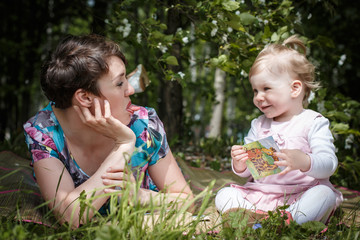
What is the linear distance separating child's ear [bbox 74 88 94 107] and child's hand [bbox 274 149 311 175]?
3.09 ft

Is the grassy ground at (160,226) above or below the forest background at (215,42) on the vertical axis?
below

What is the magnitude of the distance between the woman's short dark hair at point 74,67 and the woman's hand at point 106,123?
82 millimetres

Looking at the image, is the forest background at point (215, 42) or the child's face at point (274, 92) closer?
the child's face at point (274, 92)

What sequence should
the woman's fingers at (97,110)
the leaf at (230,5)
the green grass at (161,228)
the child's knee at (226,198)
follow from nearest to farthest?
the green grass at (161,228) < the woman's fingers at (97,110) < the child's knee at (226,198) < the leaf at (230,5)

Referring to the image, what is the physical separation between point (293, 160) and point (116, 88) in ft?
3.05

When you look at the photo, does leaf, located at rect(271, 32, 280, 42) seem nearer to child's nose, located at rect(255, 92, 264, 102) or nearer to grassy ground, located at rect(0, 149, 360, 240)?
child's nose, located at rect(255, 92, 264, 102)

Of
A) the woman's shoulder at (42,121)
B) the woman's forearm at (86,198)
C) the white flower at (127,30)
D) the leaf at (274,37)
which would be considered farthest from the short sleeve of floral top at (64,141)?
the leaf at (274,37)

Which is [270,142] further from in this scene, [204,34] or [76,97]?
[204,34]

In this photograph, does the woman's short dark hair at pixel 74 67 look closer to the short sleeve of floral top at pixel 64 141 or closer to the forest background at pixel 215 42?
the short sleeve of floral top at pixel 64 141

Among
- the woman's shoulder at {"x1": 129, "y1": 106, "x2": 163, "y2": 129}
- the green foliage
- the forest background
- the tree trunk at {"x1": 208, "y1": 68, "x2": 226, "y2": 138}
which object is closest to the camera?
the woman's shoulder at {"x1": 129, "y1": 106, "x2": 163, "y2": 129}

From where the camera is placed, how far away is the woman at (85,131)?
6.25 ft

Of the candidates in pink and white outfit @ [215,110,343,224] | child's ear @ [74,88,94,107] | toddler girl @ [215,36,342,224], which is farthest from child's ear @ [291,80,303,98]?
child's ear @ [74,88,94,107]

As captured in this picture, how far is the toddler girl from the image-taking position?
213 centimetres

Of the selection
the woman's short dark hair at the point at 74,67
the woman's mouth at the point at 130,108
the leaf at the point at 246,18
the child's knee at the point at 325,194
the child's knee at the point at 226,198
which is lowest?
the child's knee at the point at 226,198
